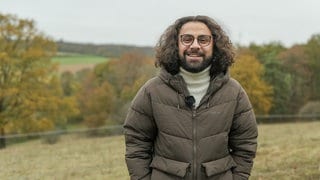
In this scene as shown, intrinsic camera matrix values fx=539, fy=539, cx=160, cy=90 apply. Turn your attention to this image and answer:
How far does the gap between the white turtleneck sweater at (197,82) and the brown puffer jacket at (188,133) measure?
0.04m

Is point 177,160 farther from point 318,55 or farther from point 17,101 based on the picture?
point 318,55

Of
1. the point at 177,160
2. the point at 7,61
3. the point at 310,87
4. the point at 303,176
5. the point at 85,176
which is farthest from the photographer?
the point at 310,87

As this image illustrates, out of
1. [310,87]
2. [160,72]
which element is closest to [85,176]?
[160,72]

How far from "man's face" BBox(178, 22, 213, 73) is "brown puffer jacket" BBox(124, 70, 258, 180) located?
0.11 metres

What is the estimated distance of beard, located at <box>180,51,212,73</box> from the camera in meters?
3.33

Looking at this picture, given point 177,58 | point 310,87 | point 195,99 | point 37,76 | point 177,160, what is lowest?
point 310,87

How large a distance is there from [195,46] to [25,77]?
28573 millimetres

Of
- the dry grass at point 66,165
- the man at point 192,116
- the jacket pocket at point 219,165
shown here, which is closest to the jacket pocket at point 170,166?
the man at point 192,116

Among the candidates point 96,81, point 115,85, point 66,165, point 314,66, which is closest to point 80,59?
point 96,81

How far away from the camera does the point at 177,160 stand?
3291mm

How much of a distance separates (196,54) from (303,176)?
536 centimetres

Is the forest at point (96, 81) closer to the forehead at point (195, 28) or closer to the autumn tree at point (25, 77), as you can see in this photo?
the autumn tree at point (25, 77)

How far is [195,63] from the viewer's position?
3338 mm

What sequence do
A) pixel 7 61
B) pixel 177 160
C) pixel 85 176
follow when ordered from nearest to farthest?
pixel 177 160
pixel 85 176
pixel 7 61
